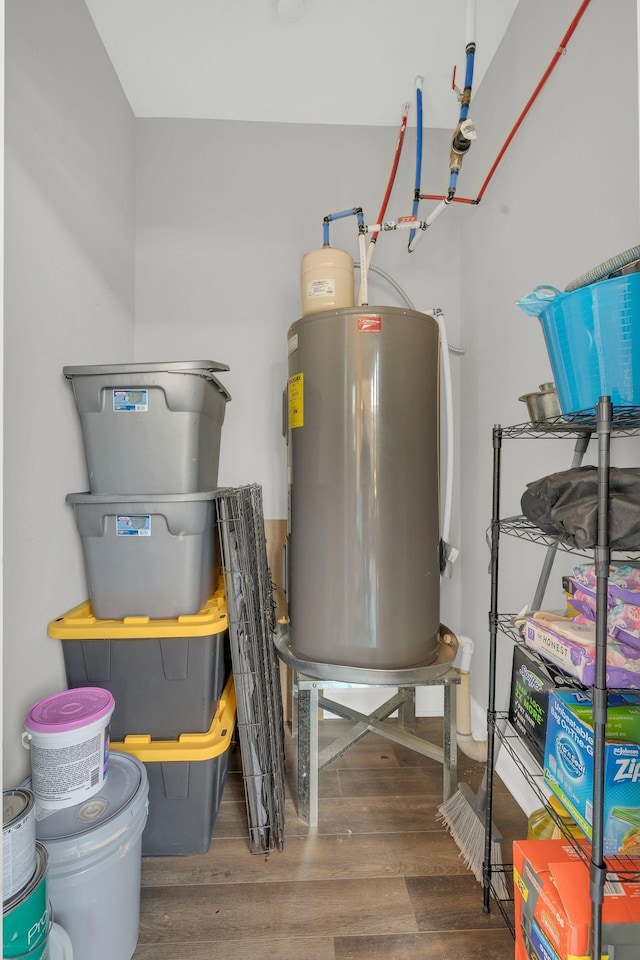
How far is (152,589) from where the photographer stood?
1382 millimetres

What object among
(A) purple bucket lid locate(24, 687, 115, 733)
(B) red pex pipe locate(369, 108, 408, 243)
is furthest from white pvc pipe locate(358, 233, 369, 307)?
(A) purple bucket lid locate(24, 687, 115, 733)

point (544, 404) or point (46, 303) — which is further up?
point (46, 303)

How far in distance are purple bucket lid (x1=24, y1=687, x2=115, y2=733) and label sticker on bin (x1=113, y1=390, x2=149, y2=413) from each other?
2.53 ft

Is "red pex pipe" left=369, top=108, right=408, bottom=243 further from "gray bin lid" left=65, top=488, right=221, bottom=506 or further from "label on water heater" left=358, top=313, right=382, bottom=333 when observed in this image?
"gray bin lid" left=65, top=488, right=221, bottom=506

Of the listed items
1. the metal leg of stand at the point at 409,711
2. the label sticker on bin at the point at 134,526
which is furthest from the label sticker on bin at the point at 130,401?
the metal leg of stand at the point at 409,711

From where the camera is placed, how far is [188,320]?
207 centimetres

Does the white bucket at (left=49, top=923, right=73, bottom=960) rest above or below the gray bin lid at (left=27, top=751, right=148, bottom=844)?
below

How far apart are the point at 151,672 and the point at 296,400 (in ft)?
3.11

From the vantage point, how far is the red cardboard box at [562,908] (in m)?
0.78

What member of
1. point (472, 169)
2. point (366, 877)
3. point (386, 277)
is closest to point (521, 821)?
point (366, 877)

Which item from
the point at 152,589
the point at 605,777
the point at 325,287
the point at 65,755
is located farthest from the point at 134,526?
the point at 605,777

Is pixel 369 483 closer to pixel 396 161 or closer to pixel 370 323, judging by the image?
pixel 370 323

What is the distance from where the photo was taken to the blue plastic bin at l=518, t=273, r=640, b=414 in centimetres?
76

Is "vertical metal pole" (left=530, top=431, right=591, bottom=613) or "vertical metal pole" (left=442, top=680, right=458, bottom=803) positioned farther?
"vertical metal pole" (left=442, top=680, right=458, bottom=803)
